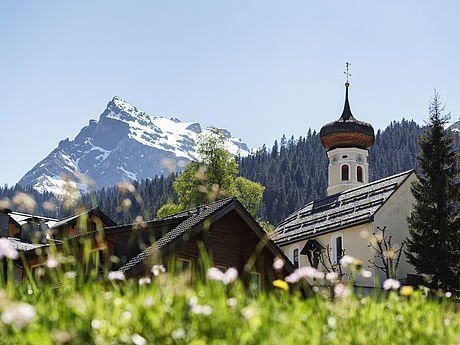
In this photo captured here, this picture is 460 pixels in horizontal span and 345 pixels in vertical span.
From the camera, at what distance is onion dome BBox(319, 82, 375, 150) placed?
5647 centimetres

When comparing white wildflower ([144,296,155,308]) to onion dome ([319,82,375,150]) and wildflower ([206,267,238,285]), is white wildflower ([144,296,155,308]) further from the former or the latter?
onion dome ([319,82,375,150])

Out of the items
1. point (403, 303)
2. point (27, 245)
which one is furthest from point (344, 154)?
point (403, 303)

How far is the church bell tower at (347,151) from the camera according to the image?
55.5 meters

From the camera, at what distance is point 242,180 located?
176ft

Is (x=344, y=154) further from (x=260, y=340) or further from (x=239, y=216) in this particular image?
(x=260, y=340)

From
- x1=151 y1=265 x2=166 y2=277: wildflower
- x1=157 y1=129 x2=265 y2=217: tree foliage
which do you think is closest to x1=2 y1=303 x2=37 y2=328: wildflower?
x1=151 y1=265 x2=166 y2=277: wildflower

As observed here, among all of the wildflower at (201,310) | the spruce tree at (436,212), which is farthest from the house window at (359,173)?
the wildflower at (201,310)

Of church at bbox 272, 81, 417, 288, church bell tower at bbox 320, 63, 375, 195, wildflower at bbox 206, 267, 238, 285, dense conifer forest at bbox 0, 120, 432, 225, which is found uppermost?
dense conifer forest at bbox 0, 120, 432, 225

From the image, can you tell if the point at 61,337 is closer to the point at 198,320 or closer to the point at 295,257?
the point at 198,320

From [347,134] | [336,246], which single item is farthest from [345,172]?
[336,246]

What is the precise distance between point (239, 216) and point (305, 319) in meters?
20.2

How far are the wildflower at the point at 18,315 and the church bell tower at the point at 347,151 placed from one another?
5161cm

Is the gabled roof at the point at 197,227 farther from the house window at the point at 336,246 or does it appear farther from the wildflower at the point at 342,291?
the house window at the point at 336,246

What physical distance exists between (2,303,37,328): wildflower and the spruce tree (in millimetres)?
30094
